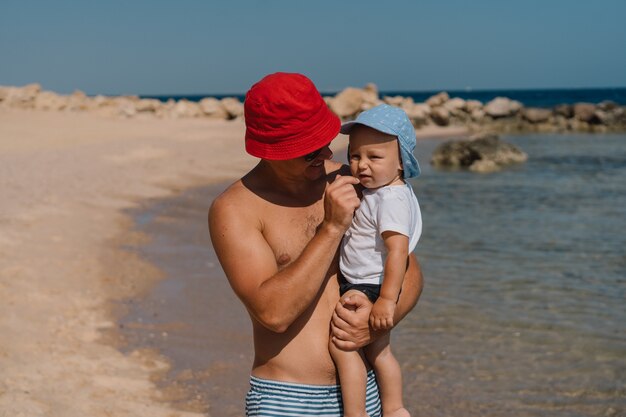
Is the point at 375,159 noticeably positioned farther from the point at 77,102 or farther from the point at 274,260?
the point at 77,102

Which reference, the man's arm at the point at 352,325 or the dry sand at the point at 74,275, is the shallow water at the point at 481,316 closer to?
the dry sand at the point at 74,275

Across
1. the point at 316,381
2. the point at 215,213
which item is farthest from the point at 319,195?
the point at 316,381

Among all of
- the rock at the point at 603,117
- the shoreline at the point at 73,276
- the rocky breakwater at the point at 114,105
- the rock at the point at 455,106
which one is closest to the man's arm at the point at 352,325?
the shoreline at the point at 73,276

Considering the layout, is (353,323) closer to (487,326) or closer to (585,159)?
(487,326)

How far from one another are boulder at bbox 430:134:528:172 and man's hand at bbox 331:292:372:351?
17.5 meters

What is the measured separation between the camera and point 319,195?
8.58 ft

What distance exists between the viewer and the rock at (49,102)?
132ft

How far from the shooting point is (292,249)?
2510 mm

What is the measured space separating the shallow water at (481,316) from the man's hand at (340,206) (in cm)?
295

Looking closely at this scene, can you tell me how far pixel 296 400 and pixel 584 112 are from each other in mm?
38720

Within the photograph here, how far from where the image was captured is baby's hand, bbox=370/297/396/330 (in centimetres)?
245

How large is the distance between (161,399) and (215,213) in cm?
290

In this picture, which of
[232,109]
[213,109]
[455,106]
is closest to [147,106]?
[213,109]

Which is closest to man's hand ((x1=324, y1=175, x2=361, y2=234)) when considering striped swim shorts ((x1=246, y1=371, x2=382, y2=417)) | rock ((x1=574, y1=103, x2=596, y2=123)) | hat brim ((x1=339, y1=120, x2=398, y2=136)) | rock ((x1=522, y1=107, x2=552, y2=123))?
hat brim ((x1=339, y1=120, x2=398, y2=136))
